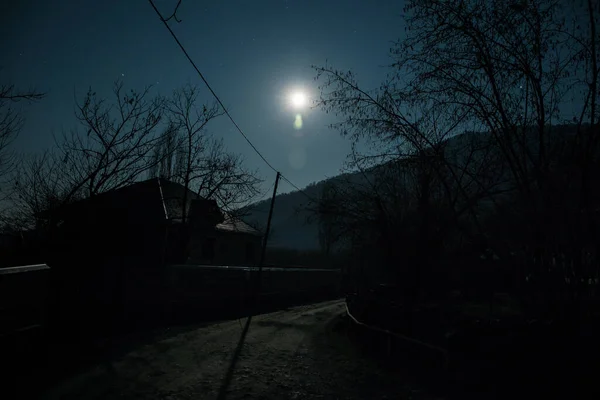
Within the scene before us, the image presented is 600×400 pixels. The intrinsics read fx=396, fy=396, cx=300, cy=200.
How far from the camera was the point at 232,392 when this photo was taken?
16.9 ft

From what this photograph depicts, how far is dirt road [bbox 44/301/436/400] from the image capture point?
5.08 m

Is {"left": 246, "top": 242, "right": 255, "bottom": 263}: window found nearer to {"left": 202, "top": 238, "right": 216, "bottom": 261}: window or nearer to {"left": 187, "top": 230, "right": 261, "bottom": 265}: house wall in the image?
{"left": 187, "top": 230, "right": 261, "bottom": 265}: house wall

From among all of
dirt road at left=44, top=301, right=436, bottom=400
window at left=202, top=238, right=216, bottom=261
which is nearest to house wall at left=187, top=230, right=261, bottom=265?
window at left=202, top=238, right=216, bottom=261

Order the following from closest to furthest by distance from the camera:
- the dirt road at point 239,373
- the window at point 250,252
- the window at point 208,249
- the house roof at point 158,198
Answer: the dirt road at point 239,373, the house roof at point 158,198, the window at point 208,249, the window at point 250,252

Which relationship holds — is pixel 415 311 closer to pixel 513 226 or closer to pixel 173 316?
pixel 513 226

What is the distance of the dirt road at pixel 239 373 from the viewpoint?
508cm

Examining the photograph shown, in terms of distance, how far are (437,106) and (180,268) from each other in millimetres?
8468

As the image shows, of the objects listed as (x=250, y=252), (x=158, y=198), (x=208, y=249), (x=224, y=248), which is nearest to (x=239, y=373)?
(x=158, y=198)

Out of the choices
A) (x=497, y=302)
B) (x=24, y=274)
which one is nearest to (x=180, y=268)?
(x=24, y=274)

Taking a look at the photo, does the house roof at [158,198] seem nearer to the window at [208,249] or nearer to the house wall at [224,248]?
the house wall at [224,248]

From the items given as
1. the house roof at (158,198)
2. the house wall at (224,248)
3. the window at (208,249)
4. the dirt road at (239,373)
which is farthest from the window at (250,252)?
the dirt road at (239,373)

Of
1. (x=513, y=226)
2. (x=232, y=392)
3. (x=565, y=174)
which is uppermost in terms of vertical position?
Result: (x=565, y=174)

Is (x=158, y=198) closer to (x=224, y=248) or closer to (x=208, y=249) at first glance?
(x=208, y=249)

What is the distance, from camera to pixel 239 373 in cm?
610
